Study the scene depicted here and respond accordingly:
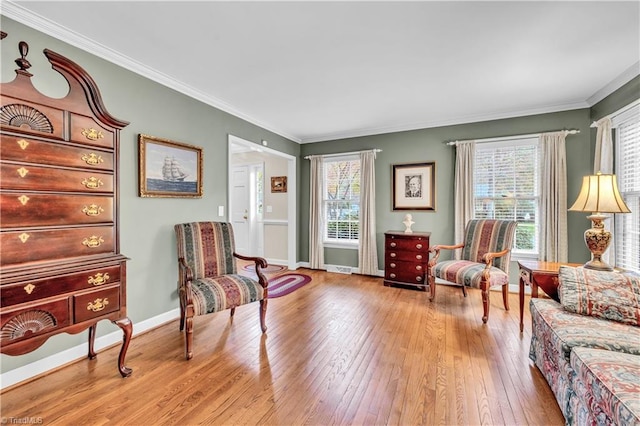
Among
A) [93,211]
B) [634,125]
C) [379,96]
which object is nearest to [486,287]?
[634,125]

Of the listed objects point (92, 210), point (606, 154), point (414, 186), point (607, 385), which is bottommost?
point (607, 385)

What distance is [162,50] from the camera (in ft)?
7.73

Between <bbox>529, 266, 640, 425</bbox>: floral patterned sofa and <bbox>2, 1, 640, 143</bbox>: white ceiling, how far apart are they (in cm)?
184

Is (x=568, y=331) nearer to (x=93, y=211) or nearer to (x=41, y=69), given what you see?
(x=93, y=211)

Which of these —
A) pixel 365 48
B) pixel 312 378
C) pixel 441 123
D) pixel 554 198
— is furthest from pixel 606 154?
pixel 312 378

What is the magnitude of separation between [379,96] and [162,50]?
229 centimetres

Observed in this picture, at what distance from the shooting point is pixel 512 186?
12.8 feet

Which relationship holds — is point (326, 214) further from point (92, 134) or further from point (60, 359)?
point (60, 359)

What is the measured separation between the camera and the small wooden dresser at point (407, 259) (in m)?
3.99

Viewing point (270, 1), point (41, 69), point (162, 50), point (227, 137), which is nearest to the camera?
point (270, 1)

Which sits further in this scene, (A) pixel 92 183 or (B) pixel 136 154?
(B) pixel 136 154

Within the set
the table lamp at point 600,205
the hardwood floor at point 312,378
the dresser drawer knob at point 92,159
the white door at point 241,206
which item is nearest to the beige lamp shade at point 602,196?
the table lamp at point 600,205

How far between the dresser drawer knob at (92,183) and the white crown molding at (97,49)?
3.99 ft

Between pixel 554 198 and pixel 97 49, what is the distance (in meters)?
5.17
